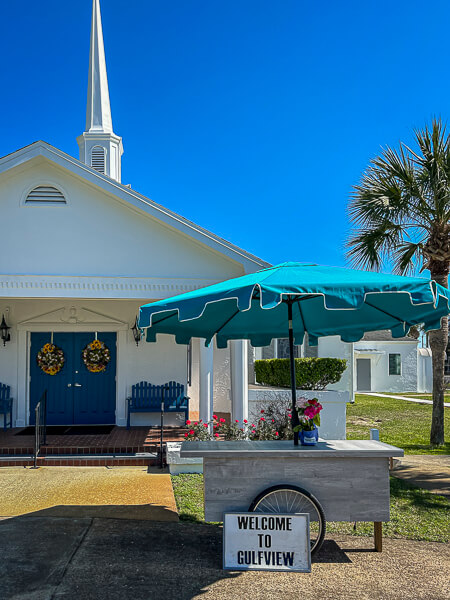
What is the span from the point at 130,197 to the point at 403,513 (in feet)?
23.9

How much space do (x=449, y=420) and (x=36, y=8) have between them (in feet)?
58.6

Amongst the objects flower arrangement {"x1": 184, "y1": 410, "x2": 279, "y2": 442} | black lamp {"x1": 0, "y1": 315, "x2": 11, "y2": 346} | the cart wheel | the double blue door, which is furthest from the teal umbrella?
black lamp {"x1": 0, "y1": 315, "x2": 11, "y2": 346}

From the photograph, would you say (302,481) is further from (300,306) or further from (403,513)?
(300,306)

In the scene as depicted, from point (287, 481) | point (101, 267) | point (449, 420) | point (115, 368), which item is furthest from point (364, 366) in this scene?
point (287, 481)

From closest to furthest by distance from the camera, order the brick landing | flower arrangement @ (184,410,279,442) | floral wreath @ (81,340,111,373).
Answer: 1. the brick landing
2. flower arrangement @ (184,410,279,442)
3. floral wreath @ (81,340,111,373)

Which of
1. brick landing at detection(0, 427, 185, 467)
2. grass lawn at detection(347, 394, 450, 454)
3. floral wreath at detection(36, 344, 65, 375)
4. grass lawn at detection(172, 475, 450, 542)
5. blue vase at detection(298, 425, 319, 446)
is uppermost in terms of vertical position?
floral wreath at detection(36, 344, 65, 375)

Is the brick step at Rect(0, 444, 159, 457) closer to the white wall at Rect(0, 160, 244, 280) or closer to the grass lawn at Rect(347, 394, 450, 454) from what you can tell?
the white wall at Rect(0, 160, 244, 280)

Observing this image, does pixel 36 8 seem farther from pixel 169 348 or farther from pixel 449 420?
pixel 449 420

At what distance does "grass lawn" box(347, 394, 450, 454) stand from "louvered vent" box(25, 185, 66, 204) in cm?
901

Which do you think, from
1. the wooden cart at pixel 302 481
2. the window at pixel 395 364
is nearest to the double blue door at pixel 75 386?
the wooden cart at pixel 302 481

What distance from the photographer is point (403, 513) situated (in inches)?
282

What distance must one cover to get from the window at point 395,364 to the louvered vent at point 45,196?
89.0ft

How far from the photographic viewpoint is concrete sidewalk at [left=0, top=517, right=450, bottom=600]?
467cm

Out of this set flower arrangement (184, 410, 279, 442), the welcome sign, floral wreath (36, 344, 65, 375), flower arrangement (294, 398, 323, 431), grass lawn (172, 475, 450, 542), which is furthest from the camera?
floral wreath (36, 344, 65, 375)
